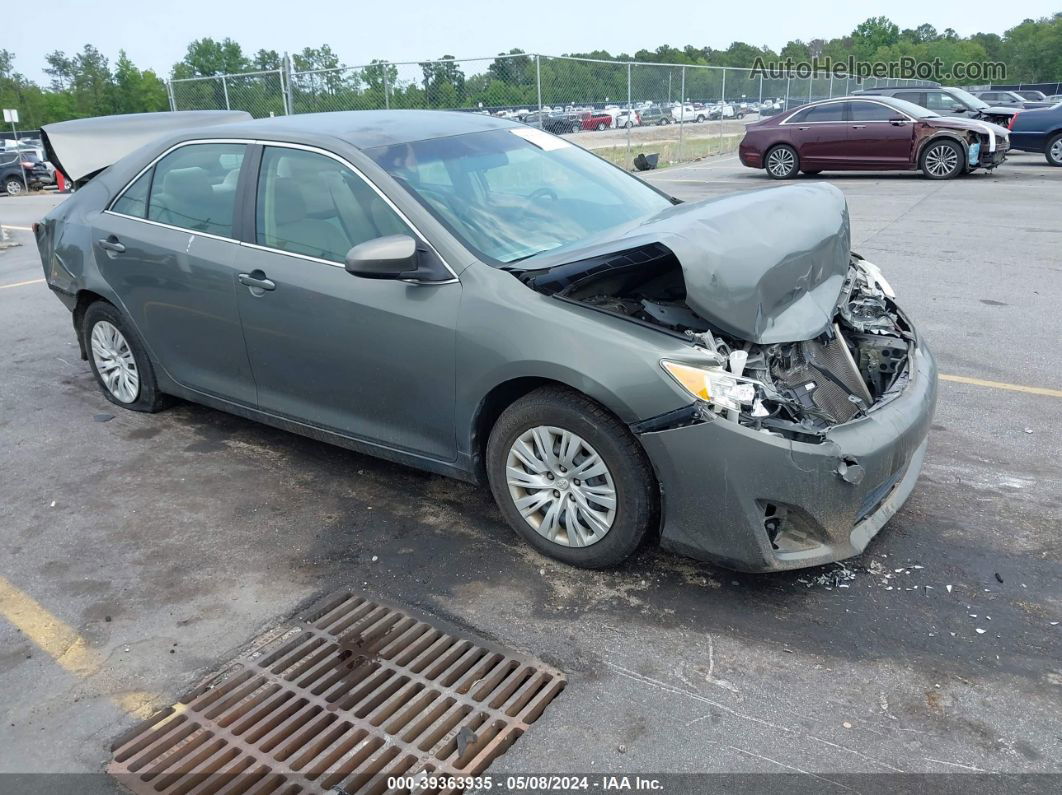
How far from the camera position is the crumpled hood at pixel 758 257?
10.2 feet

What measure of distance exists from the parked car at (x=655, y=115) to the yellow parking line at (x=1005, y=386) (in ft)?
57.1

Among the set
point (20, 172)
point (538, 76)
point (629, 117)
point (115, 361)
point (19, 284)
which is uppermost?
point (538, 76)

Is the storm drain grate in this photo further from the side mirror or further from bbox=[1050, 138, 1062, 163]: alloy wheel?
bbox=[1050, 138, 1062, 163]: alloy wheel

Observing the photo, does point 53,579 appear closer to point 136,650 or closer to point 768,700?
point 136,650

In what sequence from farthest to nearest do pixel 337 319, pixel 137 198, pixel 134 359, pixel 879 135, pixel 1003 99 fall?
pixel 1003 99, pixel 879 135, pixel 134 359, pixel 137 198, pixel 337 319

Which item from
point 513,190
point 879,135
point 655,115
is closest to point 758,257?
point 513,190

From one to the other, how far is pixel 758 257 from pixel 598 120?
58.7 ft

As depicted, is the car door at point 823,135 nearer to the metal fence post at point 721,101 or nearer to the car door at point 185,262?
the metal fence post at point 721,101

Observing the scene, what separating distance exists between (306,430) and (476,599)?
1.41 metres

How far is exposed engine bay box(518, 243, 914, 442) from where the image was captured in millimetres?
3038

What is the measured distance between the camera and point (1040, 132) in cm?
1748

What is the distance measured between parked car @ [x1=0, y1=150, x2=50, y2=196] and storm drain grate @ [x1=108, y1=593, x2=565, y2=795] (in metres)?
25.9

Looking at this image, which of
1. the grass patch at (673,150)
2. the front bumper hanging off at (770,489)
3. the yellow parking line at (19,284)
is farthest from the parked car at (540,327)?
the grass patch at (673,150)

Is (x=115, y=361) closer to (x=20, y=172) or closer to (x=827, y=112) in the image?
(x=827, y=112)
